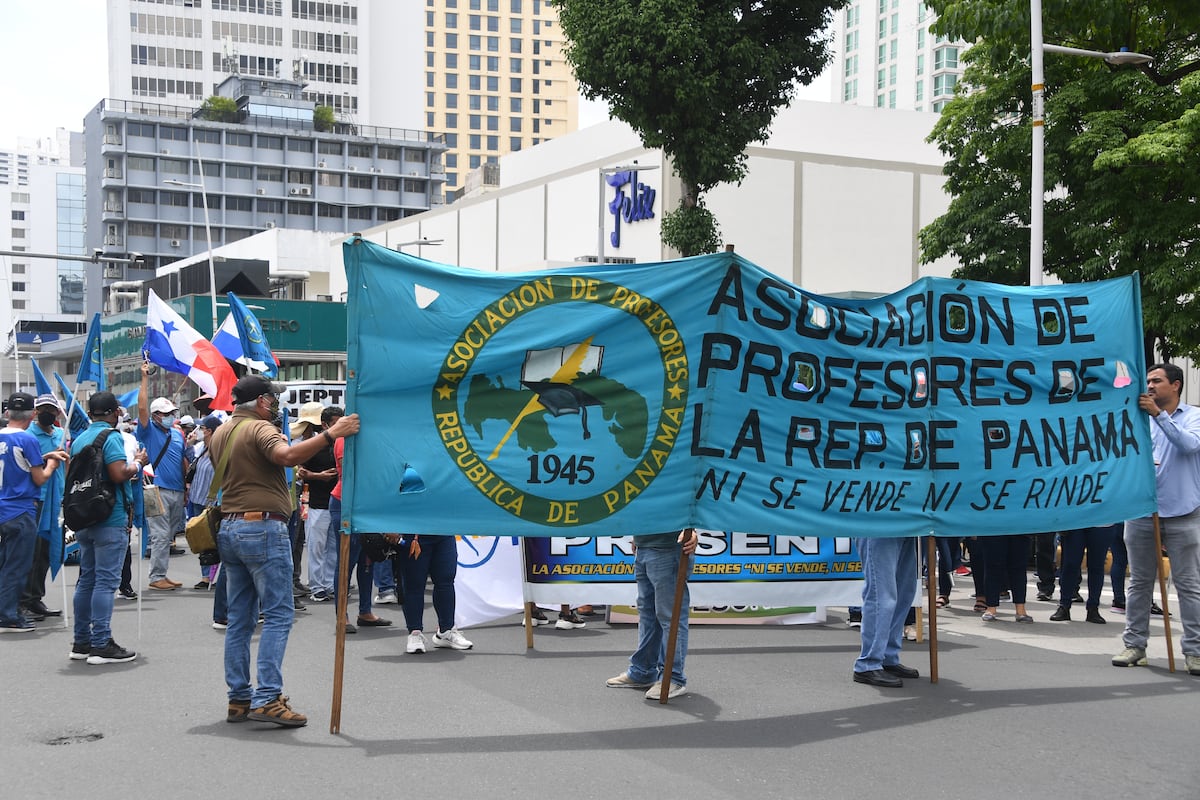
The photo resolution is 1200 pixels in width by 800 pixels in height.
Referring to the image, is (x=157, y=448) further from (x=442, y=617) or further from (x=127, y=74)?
(x=127, y=74)

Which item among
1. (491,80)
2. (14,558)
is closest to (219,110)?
(491,80)

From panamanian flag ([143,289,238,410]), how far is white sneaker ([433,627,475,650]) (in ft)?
19.8

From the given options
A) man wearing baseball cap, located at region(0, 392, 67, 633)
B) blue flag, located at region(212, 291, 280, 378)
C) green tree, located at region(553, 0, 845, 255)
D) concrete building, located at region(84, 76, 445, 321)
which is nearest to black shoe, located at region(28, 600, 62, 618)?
man wearing baseball cap, located at region(0, 392, 67, 633)

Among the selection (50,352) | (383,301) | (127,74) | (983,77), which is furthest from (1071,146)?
(127,74)

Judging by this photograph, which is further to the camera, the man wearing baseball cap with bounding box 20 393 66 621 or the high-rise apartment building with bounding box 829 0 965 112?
the high-rise apartment building with bounding box 829 0 965 112

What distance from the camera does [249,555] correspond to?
696 cm

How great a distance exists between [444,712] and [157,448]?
7.54 meters

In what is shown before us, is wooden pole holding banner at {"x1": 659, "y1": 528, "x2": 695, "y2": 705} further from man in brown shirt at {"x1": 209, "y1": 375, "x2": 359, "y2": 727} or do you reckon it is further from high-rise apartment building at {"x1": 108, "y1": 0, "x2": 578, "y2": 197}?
high-rise apartment building at {"x1": 108, "y1": 0, "x2": 578, "y2": 197}

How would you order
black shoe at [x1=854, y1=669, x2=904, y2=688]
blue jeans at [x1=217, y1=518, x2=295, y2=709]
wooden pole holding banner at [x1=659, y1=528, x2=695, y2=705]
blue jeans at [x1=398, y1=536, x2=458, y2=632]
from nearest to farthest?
blue jeans at [x1=217, y1=518, x2=295, y2=709] → wooden pole holding banner at [x1=659, y1=528, x2=695, y2=705] → black shoe at [x1=854, y1=669, x2=904, y2=688] → blue jeans at [x1=398, y1=536, x2=458, y2=632]

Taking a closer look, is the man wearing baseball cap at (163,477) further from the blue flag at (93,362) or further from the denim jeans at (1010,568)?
the denim jeans at (1010,568)

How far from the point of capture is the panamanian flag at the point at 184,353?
14508mm

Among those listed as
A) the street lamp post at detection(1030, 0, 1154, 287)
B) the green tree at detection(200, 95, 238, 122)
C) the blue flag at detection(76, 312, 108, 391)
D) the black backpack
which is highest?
the green tree at detection(200, 95, 238, 122)

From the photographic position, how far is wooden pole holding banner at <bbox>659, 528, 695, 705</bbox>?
7367 mm

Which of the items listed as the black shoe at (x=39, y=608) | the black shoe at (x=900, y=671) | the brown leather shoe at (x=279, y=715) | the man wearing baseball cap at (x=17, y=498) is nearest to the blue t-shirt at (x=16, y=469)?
the man wearing baseball cap at (x=17, y=498)
